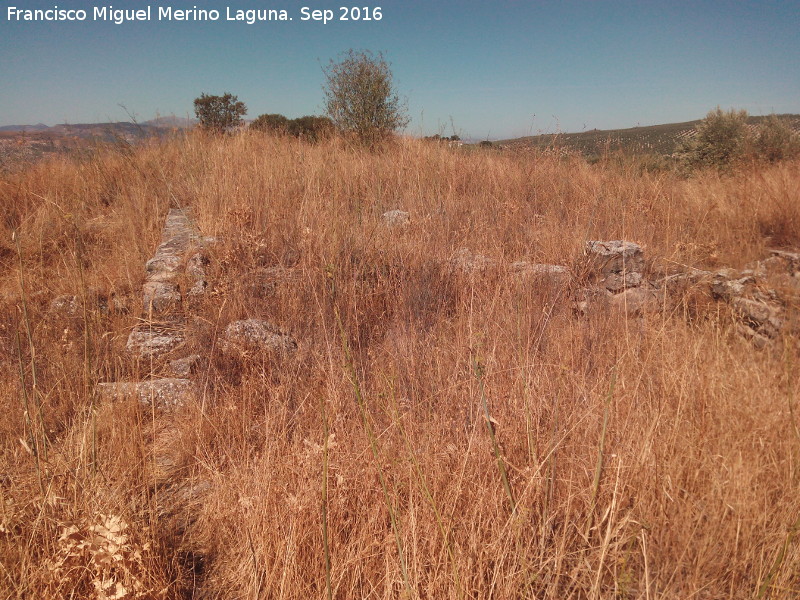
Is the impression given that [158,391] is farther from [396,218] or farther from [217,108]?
[217,108]

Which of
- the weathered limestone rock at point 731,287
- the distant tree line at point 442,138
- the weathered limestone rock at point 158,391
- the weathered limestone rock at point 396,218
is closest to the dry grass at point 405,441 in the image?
the weathered limestone rock at point 158,391

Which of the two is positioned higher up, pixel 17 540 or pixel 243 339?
pixel 243 339

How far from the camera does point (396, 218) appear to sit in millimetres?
4781

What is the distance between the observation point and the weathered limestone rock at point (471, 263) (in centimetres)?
362

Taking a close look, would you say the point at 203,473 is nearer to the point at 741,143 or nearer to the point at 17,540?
the point at 17,540

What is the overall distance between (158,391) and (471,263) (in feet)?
7.66

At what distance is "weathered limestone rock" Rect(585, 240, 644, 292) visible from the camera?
374cm

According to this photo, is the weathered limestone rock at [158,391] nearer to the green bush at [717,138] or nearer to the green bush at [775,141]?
the green bush at [775,141]

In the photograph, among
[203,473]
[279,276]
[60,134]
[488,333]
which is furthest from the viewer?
[60,134]

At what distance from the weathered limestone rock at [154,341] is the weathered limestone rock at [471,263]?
6.68 ft

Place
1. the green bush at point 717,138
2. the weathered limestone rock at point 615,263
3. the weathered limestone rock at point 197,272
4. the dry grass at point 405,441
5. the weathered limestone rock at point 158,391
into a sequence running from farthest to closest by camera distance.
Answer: the green bush at point 717,138, the weathered limestone rock at point 615,263, the weathered limestone rock at point 197,272, the weathered limestone rock at point 158,391, the dry grass at point 405,441

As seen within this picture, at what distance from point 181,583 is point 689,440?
1824mm

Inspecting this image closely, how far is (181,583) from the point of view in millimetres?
1583

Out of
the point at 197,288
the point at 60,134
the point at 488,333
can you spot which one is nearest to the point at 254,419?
the point at 488,333
